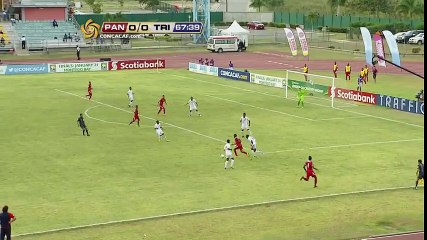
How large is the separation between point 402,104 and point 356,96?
205 inches

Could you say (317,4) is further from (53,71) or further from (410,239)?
(410,239)

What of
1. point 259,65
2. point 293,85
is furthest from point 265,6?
point 293,85

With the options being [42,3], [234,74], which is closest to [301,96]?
[234,74]

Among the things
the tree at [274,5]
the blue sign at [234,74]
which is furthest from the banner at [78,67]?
the tree at [274,5]

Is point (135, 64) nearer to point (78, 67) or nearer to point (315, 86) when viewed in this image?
point (78, 67)

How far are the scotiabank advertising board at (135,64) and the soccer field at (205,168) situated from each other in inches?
917

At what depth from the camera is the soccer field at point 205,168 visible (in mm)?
28281

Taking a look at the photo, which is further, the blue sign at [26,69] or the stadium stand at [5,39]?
the stadium stand at [5,39]

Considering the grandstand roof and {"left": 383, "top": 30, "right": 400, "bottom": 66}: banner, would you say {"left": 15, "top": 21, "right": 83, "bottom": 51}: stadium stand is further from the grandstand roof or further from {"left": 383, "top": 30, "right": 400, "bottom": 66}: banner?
{"left": 383, "top": 30, "right": 400, "bottom": 66}: banner

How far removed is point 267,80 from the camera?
71125 mm

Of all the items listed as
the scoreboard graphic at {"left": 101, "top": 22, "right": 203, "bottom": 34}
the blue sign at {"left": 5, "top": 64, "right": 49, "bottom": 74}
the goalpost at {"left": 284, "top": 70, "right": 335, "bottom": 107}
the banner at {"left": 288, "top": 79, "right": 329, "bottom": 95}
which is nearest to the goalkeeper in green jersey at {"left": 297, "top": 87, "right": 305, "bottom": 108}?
the goalpost at {"left": 284, "top": 70, "right": 335, "bottom": 107}

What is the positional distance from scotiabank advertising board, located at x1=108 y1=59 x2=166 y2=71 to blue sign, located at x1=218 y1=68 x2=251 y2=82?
10.8 meters

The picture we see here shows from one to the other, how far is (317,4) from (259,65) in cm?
9417

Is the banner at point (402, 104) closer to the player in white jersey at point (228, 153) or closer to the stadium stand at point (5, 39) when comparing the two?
the player in white jersey at point (228, 153)
